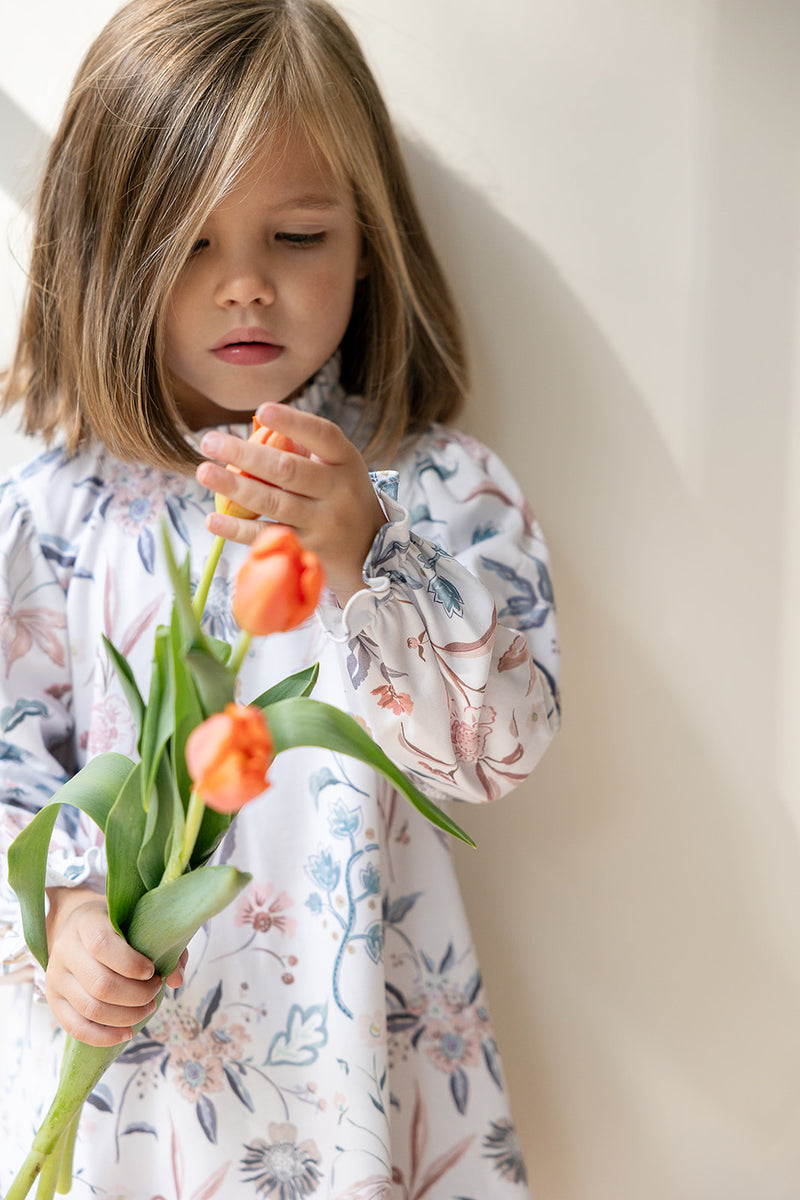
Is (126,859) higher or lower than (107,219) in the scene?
lower

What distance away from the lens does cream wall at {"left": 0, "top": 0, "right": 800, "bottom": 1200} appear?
0.79 meters

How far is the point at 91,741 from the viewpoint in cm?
70

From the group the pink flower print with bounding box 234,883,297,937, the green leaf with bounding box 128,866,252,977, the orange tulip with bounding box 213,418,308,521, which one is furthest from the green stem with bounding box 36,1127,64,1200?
the orange tulip with bounding box 213,418,308,521

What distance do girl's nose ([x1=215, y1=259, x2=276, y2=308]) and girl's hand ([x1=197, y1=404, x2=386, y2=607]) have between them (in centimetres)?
18

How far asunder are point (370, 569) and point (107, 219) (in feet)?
1.02

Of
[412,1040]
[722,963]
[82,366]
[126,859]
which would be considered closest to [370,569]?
[126,859]

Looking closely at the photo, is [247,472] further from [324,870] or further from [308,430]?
[324,870]

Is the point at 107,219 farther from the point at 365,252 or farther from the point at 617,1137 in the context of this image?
the point at 617,1137

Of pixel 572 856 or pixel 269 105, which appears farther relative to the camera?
pixel 572 856

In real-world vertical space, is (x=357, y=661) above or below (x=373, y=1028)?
above

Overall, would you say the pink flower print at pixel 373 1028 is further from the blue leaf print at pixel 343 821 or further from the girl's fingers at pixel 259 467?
the girl's fingers at pixel 259 467

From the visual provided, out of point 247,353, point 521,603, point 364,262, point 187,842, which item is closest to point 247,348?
point 247,353

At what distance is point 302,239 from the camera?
0.66 m

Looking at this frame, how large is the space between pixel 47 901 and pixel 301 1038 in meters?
0.19
